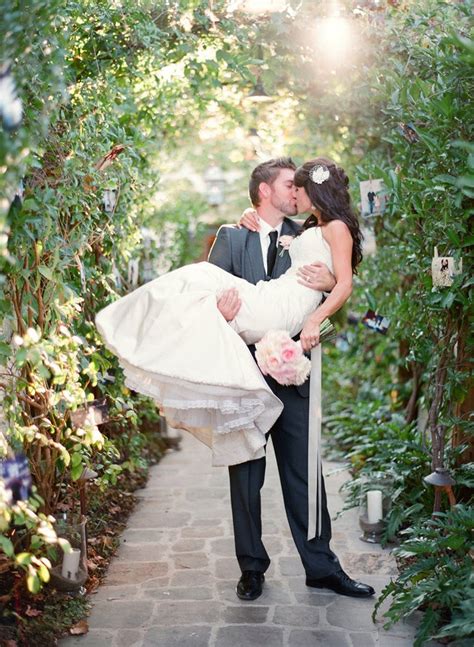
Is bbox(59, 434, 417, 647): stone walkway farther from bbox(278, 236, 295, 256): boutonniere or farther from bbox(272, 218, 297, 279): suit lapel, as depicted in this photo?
bbox(278, 236, 295, 256): boutonniere

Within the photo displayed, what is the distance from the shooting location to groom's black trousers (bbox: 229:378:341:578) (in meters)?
3.98

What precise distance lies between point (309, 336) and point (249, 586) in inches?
45.8

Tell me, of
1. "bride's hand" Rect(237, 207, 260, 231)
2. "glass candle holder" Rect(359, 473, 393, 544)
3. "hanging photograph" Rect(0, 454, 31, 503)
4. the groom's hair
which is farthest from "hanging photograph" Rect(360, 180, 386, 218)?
"hanging photograph" Rect(0, 454, 31, 503)

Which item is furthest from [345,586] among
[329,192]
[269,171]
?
[269,171]

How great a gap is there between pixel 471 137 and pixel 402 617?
6.48 ft

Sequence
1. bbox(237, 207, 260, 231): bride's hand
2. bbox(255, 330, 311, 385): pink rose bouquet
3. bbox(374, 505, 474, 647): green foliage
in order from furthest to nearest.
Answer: bbox(237, 207, 260, 231): bride's hand
bbox(255, 330, 311, 385): pink rose bouquet
bbox(374, 505, 474, 647): green foliage

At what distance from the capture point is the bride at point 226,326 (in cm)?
361

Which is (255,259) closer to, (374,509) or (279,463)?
(279,463)

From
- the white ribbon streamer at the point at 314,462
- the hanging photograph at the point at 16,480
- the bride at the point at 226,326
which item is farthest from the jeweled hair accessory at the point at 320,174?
the hanging photograph at the point at 16,480

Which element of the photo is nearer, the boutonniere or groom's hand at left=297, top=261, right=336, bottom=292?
groom's hand at left=297, top=261, right=336, bottom=292

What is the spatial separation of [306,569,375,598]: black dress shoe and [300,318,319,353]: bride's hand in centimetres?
104

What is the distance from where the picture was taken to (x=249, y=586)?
395 cm

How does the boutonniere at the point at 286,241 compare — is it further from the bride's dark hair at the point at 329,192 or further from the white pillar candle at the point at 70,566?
the white pillar candle at the point at 70,566

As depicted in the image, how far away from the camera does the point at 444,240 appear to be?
12.2 feet
